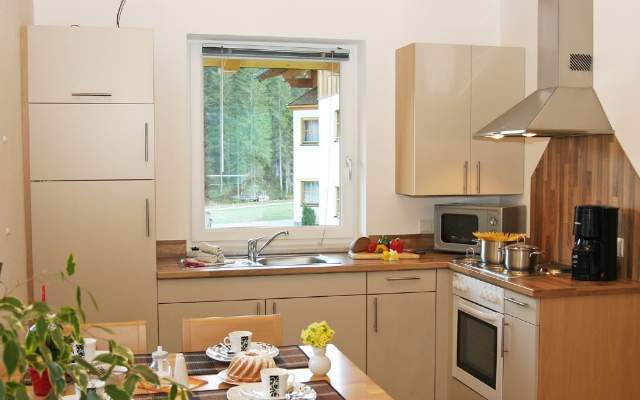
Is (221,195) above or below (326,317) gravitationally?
above

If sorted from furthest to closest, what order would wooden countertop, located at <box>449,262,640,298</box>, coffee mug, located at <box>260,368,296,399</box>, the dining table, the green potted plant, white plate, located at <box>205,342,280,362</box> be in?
wooden countertop, located at <box>449,262,640,298</box> → white plate, located at <box>205,342,280,362</box> → the dining table → coffee mug, located at <box>260,368,296,399</box> → the green potted plant

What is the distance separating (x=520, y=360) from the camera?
11.7ft

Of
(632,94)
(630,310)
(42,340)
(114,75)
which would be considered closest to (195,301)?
(114,75)

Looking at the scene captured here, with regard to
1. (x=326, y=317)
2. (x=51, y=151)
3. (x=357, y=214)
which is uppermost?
(x=51, y=151)

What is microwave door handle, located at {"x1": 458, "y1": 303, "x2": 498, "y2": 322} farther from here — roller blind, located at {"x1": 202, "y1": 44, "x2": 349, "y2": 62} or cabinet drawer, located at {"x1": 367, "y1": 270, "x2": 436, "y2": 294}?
roller blind, located at {"x1": 202, "y1": 44, "x2": 349, "y2": 62}

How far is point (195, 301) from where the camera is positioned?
4023 millimetres

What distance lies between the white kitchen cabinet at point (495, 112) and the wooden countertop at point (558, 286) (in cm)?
97

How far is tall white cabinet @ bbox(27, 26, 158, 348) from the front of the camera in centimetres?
388

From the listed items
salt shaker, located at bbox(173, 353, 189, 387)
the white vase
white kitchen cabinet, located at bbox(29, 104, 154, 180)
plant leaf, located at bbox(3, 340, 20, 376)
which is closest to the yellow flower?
the white vase

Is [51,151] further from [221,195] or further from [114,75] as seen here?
[221,195]

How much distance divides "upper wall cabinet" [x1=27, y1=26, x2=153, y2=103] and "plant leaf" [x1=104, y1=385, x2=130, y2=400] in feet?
10.7

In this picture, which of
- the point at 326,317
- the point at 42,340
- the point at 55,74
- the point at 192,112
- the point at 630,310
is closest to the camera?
the point at 42,340

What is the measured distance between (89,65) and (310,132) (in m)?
1.51

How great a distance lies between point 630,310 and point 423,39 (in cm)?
218
